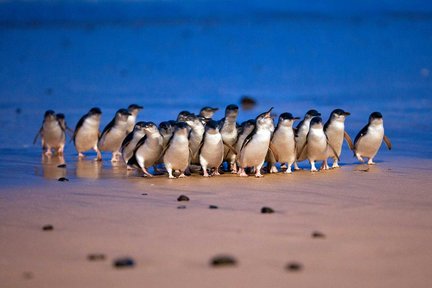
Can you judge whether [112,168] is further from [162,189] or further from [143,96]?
[143,96]

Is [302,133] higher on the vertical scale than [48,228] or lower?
higher

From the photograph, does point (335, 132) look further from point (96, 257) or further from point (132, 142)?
point (96, 257)

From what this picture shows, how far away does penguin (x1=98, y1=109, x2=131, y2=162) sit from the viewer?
1084cm

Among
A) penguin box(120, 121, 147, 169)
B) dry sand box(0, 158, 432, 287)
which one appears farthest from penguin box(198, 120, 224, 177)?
penguin box(120, 121, 147, 169)

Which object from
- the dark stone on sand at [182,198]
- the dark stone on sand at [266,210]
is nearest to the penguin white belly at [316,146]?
the dark stone on sand at [182,198]

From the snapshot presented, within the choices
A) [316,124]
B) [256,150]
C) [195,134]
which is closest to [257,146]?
[256,150]

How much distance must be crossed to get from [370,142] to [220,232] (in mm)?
4586

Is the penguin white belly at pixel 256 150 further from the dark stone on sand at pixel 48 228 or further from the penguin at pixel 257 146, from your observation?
the dark stone on sand at pixel 48 228

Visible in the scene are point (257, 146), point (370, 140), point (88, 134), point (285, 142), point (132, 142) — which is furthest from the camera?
point (88, 134)

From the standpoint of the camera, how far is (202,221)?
6043 mm

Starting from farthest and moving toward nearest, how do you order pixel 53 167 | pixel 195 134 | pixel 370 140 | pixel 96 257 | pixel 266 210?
pixel 53 167, pixel 370 140, pixel 195 134, pixel 266 210, pixel 96 257

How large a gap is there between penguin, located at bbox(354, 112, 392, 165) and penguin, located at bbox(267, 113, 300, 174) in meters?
1.07

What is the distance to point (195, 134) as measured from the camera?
9.25 m

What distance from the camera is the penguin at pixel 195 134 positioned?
9.14 m
